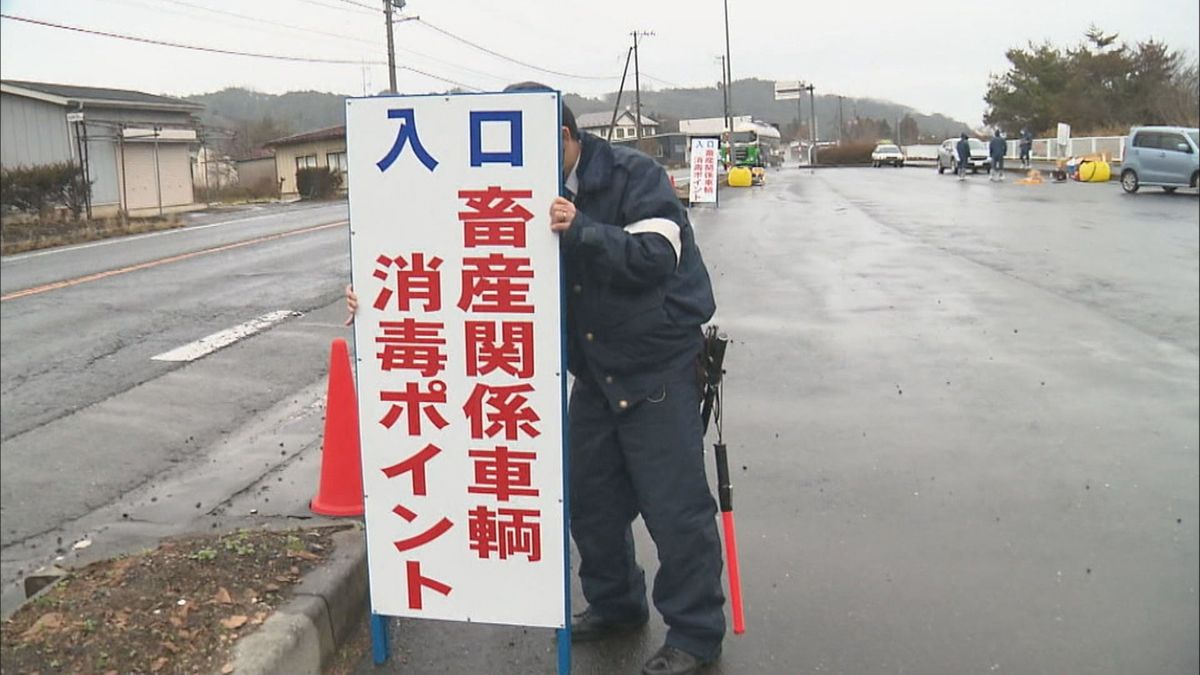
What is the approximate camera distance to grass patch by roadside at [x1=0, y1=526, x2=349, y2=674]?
3178 mm

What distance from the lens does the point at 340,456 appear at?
463 centimetres

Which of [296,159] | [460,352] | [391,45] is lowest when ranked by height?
[460,352]

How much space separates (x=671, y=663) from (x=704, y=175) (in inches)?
743

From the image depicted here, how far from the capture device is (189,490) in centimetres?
538

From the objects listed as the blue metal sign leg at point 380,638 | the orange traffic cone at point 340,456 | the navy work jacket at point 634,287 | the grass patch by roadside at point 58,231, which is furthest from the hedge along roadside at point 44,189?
the navy work jacket at point 634,287

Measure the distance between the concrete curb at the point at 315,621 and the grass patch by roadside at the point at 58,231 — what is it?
16.9 meters

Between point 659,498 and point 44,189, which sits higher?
point 44,189

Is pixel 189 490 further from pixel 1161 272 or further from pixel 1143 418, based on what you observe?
pixel 1161 272

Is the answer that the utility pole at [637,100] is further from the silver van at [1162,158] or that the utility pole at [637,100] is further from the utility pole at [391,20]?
the silver van at [1162,158]

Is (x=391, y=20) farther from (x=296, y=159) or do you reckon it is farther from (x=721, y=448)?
(x=296, y=159)

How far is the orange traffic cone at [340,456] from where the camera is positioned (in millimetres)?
4602

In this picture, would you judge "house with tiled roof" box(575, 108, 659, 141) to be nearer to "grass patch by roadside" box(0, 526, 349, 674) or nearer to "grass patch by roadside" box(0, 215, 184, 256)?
"grass patch by roadside" box(0, 526, 349, 674)

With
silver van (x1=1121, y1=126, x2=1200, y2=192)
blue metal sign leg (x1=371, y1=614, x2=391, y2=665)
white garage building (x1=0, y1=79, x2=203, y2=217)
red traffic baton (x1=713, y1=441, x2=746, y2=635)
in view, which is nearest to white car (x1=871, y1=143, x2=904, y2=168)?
silver van (x1=1121, y1=126, x2=1200, y2=192)

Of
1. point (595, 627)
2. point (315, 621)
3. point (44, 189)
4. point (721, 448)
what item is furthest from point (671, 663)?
point (44, 189)
